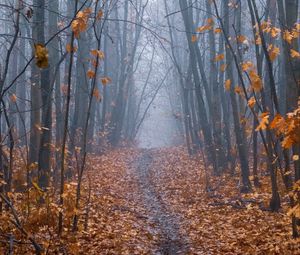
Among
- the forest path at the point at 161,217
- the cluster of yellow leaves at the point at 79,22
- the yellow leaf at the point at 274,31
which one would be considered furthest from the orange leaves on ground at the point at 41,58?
the forest path at the point at 161,217

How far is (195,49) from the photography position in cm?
1694

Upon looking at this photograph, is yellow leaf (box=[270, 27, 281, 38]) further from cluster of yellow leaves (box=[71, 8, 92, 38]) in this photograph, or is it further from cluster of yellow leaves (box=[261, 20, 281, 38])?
cluster of yellow leaves (box=[71, 8, 92, 38])

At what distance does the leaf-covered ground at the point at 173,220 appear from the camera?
24.5 ft

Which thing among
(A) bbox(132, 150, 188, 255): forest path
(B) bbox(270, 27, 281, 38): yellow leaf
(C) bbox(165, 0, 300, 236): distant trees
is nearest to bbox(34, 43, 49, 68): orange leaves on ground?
(C) bbox(165, 0, 300, 236): distant trees

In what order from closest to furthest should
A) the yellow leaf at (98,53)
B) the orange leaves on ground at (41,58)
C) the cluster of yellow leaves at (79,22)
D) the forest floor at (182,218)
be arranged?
Answer: 1. the orange leaves on ground at (41,58)
2. the cluster of yellow leaves at (79,22)
3. the yellow leaf at (98,53)
4. the forest floor at (182,218)

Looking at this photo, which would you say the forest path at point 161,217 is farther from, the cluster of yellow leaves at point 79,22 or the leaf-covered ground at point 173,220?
the cluster of yellow leaves at point 79,22

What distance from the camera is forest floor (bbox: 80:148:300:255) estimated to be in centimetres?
767

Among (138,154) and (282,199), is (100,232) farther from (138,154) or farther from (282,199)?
(138,154)

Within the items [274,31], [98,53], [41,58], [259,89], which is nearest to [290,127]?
[41,58]

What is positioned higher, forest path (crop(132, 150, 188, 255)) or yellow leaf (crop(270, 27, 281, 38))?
yellow leaf (crop(270, 27, 281, 38))

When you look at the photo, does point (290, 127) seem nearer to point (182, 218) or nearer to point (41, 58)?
point (41, 58)

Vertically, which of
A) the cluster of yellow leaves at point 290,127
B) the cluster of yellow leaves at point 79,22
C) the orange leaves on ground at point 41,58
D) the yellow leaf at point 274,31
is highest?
the cluster of yellow leaves at point 79,22

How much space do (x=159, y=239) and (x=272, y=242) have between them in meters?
2.17

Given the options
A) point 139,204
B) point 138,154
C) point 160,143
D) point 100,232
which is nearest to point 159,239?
point 100,232
